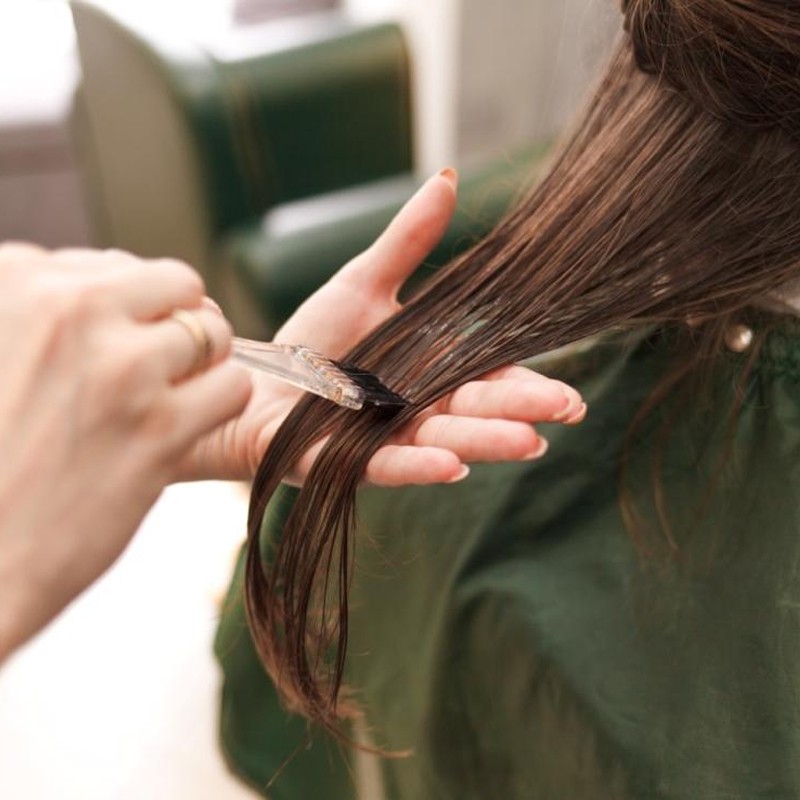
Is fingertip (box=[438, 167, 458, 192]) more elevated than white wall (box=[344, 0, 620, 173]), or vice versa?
fingertip (box=[438, 167, 458, 192])

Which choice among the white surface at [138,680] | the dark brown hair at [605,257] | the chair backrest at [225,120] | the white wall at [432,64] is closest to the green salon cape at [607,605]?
the dark brown hair at [605,257]

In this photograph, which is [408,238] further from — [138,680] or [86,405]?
[138,680]

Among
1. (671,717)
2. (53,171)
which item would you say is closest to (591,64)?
(671,717)

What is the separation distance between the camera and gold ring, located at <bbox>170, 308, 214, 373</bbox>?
1.78 feet

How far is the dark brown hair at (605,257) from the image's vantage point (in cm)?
70

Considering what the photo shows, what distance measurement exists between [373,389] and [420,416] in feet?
0.13

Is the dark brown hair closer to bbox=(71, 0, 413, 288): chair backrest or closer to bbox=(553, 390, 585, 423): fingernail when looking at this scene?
bbox=(553, 390, 585, 423): fingernail

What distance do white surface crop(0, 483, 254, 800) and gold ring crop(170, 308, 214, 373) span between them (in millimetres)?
485

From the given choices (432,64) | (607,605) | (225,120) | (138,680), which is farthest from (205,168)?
(607,605)

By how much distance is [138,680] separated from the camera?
1.07m

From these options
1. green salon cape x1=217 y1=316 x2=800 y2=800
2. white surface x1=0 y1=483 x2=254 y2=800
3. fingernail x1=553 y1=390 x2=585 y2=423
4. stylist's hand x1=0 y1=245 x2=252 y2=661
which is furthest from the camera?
white surface x1=0 y1=483 x2=254 y2=800

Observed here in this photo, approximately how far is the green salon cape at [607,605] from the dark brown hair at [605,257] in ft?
0.28

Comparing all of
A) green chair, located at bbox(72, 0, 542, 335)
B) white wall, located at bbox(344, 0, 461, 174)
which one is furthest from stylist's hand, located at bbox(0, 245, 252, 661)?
white wall, located at bbox(344, 0, 461, 174)

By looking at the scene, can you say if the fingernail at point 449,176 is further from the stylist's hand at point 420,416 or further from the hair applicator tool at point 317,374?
the hair applicator tool at point 317,374
